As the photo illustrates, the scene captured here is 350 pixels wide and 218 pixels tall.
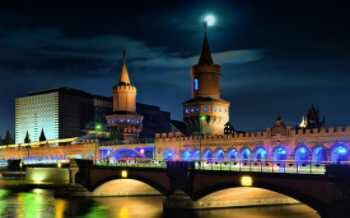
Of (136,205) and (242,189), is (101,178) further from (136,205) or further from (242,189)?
(242,189)

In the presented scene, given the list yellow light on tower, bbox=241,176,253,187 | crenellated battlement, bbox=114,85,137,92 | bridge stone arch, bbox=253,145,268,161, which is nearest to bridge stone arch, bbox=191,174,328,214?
yellow light on tower, bbox=241,176,253,187

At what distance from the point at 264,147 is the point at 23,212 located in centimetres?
3485

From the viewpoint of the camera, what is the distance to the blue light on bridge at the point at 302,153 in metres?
70.1

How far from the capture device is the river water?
53.2m

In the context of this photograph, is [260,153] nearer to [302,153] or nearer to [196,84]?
[302,153]

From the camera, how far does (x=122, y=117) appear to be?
121562mm

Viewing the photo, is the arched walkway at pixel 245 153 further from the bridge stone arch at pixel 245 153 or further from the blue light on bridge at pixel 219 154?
the blue light on bridge at pixel 219 154

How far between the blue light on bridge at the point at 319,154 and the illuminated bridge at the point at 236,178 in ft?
37.5

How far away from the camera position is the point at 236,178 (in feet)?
157

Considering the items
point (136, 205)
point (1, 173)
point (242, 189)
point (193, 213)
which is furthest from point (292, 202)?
point (1, 173)

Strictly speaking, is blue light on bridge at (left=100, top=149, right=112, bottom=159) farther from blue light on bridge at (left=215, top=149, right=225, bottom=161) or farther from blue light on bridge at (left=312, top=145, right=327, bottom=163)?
blue light on bridge at (left=312, top=145, right=327, bottom=163)

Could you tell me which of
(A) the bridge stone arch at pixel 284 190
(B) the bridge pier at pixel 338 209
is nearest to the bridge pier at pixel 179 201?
(A) the bridge stone arch at pixel 284 190

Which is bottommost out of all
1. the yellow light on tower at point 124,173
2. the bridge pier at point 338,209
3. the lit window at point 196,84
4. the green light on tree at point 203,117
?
the bridge pier at point 338,209

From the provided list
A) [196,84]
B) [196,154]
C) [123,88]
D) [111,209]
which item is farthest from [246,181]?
[123,88]
